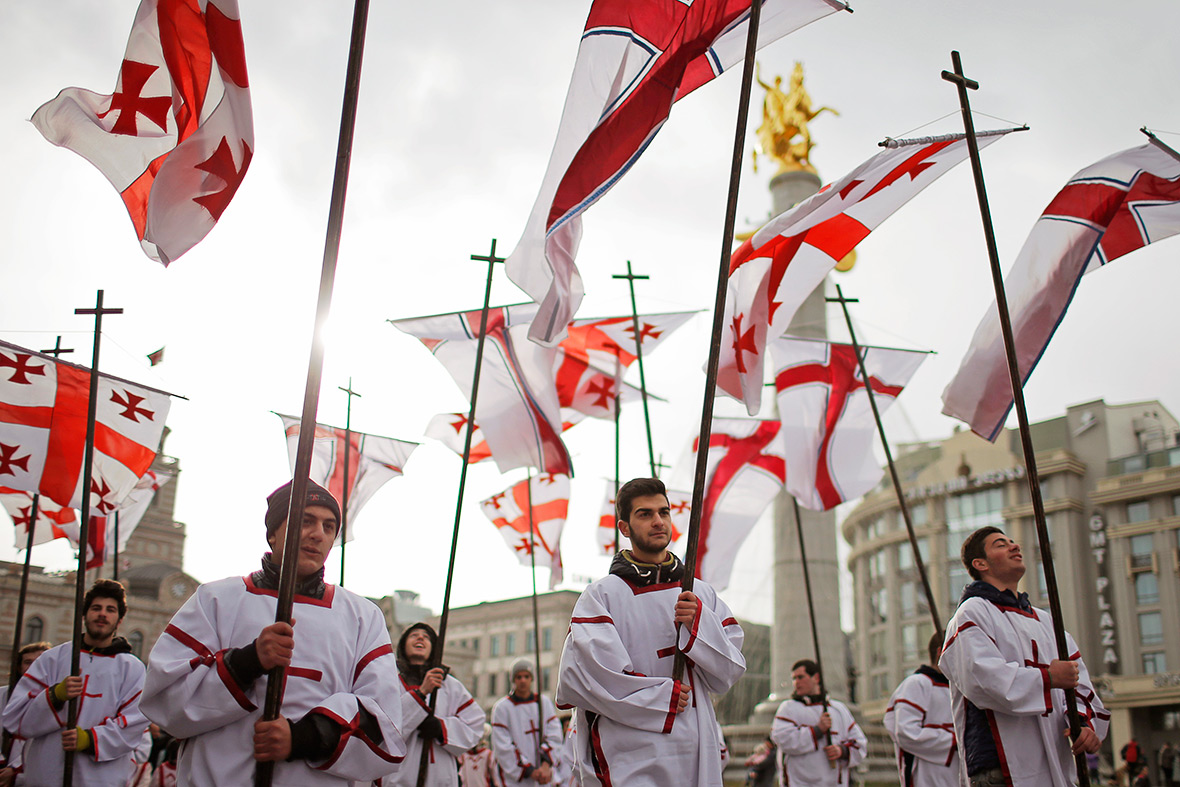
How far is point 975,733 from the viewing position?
5930 mm

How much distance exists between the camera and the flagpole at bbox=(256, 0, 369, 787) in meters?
4.05

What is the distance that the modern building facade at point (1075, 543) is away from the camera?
54.0 meters

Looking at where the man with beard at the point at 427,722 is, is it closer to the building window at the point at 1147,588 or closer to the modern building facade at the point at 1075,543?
the modern building facade at the point at 1075,543

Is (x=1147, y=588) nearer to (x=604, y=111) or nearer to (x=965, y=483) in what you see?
(x=965, y=483)

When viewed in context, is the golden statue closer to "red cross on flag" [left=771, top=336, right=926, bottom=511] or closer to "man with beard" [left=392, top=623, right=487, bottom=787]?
"red cross on flag" [left=771, top=336, right=926, bottom=511]

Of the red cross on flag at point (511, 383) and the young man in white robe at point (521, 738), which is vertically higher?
the red cross on flag at point (511, 383)

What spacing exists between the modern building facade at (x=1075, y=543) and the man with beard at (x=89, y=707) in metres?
44.7

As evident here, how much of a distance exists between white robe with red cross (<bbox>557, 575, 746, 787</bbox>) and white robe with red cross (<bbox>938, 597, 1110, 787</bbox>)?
4.63 feet

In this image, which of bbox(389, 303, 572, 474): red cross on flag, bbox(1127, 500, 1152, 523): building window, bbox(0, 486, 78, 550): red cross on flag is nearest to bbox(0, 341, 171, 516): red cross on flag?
bbox(389, 303, 572, 474): red cross on flag

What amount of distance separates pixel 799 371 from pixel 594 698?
9.45 m

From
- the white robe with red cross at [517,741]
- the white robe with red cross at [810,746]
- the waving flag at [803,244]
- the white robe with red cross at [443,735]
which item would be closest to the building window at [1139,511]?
the white robe with red cross at [810,746]

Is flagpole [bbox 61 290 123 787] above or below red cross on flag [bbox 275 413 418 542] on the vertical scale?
below

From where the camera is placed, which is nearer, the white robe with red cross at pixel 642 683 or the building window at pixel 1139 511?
the white robe with red cross at pixel 642 683

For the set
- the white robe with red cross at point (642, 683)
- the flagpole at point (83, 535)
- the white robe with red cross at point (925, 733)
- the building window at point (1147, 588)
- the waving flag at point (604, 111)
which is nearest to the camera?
the white robe with red cross at point (642, 683)
